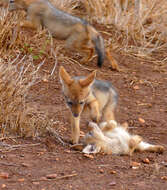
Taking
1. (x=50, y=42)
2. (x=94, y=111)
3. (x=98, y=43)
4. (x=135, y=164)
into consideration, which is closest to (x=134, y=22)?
(x=98, y=43)

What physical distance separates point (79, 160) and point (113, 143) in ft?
2.07

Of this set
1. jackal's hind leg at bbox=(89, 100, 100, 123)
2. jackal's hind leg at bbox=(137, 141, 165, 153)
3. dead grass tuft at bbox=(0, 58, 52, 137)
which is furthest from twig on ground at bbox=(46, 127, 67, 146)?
jackal's hind leg at bbox=(137, 141, 165, 153)

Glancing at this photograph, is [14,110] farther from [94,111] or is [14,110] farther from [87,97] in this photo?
[94,111]

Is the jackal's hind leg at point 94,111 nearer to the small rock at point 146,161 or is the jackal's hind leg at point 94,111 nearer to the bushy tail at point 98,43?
the small rock at point 146,161

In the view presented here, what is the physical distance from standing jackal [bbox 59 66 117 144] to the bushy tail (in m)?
2.72

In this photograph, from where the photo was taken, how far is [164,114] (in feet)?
25.5

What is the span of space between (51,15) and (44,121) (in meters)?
4.80

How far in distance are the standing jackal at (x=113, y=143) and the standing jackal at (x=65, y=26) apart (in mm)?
3867

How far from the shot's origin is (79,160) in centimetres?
526

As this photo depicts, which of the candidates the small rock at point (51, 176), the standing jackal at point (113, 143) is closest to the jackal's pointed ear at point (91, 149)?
the standing jackal at point (113, 143)

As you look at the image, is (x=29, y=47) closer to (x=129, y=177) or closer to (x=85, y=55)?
(x=85, y=55)

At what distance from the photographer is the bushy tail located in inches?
380

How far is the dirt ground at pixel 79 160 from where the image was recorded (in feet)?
15.0

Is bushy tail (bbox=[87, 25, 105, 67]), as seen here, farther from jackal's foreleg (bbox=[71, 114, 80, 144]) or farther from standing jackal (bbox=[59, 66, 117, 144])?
jackal's foreleg (bbox=[71, 114, 80, 144])
